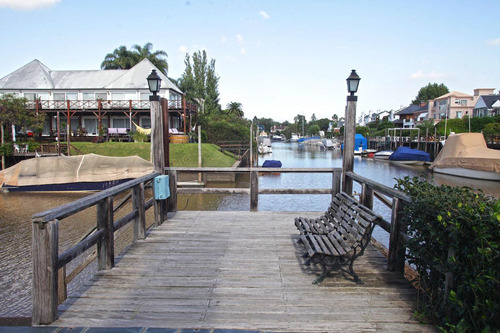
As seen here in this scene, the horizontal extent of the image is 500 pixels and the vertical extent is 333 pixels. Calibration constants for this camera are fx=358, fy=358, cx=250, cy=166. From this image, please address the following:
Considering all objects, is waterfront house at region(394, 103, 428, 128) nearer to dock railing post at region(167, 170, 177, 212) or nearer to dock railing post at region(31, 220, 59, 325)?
dock railing post at region(167, 170, 177, 212)

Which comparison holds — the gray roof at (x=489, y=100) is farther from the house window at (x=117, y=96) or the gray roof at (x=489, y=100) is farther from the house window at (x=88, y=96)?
the house window at (x=88, y=96)

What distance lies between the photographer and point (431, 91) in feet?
374

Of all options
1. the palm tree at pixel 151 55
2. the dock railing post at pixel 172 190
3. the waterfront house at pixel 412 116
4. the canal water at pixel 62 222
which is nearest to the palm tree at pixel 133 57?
the palm tree at pixel 151 55

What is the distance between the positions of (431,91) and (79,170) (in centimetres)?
11731

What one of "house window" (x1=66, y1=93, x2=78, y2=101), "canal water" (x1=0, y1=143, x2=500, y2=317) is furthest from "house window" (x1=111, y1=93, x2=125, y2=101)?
"canal water" (x1=0, y1=143, x2=500, y2=317)

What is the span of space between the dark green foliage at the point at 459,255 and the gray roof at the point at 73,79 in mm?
39390

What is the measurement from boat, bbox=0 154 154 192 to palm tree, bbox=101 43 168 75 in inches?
1445

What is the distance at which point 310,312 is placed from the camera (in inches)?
141

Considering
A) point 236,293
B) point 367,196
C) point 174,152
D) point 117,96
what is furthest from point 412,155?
point 236,293

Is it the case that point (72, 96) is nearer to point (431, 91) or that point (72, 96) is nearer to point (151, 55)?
point (151, 55)

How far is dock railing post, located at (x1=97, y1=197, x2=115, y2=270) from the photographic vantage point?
456 cm

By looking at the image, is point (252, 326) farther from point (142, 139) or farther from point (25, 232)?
point (142, 139)

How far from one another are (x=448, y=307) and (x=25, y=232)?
14433 mm

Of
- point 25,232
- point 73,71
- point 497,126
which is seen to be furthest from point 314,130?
point 25,232
